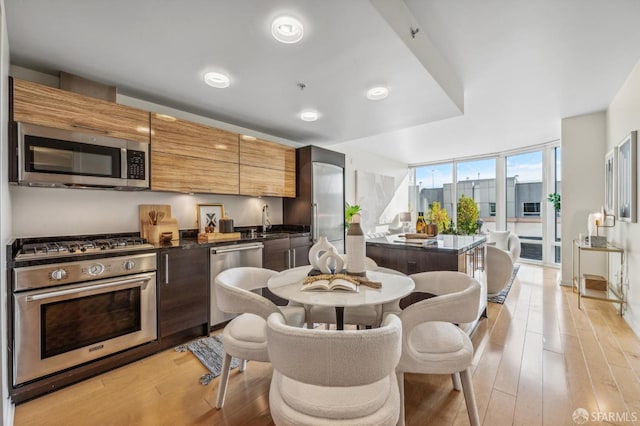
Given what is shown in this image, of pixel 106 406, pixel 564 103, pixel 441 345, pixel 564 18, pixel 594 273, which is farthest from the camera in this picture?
pixel 594 273

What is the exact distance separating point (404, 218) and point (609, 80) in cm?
269

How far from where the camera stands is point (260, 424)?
5.08 ft

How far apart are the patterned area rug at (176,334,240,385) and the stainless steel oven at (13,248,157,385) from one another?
0.37 meters

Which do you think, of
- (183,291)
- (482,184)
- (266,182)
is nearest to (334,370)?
(183,291)

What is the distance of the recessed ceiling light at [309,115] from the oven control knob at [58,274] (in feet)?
8.28

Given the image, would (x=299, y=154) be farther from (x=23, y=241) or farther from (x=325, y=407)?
(x=325, y=407)

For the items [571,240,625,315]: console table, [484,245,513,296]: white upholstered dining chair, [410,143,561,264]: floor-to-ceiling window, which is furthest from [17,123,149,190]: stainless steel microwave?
[571,240,625,315]: console table

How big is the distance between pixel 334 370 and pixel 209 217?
9.04 feet

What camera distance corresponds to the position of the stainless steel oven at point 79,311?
1710 mm

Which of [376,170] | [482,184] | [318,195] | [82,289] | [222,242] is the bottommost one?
[82,289]

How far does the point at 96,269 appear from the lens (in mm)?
1964

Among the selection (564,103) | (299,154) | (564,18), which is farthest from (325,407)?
(564,103)

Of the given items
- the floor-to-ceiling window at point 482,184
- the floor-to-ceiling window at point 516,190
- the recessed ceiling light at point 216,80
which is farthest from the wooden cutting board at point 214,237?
the floor-to-ceiling window at point 482,184

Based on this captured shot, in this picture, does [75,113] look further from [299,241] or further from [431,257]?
[431,257]
